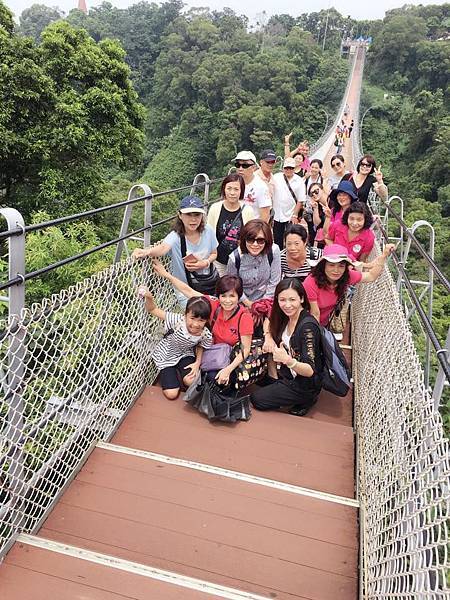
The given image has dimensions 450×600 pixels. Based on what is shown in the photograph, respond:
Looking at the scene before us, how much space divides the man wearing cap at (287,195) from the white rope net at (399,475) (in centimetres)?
170

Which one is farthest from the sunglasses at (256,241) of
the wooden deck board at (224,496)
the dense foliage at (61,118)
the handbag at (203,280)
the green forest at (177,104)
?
the dense foliage at (61,118)

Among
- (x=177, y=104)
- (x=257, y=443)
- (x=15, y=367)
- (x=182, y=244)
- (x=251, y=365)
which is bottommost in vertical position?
(x=257, y=443)

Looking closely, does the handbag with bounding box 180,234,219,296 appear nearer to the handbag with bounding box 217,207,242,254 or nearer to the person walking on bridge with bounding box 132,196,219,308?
the person walking on bridge with bounding box 132,196,219,308

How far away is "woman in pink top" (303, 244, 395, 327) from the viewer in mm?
2666

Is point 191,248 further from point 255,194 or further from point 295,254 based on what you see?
point 255,194

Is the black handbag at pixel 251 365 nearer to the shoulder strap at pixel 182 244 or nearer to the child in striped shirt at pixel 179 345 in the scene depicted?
the child in striped shirt at pixel 179 345

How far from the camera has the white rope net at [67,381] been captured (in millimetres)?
1541

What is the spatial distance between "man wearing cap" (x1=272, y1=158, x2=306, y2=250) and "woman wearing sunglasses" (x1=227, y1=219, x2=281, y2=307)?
1.25 metres

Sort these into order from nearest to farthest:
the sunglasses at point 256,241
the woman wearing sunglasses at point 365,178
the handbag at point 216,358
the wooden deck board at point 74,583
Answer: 1. the wooden deck board at point 74,583
2. the handbag at point 216,358
3. the sunglasses at point 256,241
4. the woman wearing sunglasses at point 365,178

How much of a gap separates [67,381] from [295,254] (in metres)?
1.65

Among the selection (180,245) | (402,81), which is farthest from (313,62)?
(180,245)

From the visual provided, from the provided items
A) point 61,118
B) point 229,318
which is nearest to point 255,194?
Result: point 229,318

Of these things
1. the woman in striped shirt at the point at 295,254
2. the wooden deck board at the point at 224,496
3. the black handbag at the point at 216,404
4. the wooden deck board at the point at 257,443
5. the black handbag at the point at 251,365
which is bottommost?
the wooden deck board at the point at 257,443

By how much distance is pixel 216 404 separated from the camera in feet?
8.00
